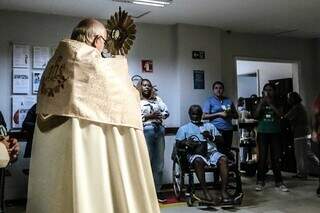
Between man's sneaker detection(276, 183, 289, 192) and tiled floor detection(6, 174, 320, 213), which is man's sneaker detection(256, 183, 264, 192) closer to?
tiled floor detection(6, 174, 320, 213)

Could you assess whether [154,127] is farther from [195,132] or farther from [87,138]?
[87,138]

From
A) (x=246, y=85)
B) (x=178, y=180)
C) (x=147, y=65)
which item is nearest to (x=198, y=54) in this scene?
(x=147, y=65)

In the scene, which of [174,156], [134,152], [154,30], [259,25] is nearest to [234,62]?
[259,25]

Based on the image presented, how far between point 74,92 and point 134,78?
12.1ft

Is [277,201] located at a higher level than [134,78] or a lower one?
lower

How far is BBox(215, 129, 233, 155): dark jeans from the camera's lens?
447 centimetres

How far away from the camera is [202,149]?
4.22 metres

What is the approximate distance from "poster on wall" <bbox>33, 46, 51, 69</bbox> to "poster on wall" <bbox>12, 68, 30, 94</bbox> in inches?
6.0

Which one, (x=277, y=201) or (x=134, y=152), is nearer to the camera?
(x=134, y=152)

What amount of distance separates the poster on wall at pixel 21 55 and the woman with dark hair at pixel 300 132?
3.95 m

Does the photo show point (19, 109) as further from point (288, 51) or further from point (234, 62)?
point (288, 51)

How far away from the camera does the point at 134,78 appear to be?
5.00m

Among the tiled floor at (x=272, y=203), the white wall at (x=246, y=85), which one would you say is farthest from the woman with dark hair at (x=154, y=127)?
the white wall at (x=246, y=85)

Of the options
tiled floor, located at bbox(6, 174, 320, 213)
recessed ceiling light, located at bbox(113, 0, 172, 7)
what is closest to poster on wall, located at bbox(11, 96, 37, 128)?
tiled floor, located at bbox(6, 174, 320, 213)
